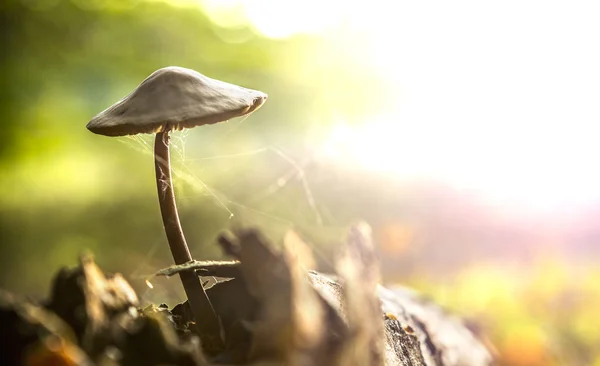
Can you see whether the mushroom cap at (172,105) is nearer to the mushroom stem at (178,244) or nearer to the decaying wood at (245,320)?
the mushroom stem at (178,244)

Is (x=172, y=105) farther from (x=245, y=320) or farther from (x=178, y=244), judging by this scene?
(x=245, y=320)

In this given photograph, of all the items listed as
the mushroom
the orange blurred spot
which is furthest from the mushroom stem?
the orange blurred spot

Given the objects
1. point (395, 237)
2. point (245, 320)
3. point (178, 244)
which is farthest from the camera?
point (395, 237)

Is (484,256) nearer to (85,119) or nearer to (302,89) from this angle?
(302,89)

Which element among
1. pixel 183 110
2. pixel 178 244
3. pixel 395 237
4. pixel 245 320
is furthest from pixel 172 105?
pixel 395 237

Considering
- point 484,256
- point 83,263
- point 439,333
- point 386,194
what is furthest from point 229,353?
point 386,194
